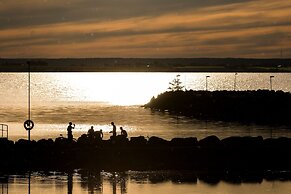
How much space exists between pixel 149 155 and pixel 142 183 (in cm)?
935

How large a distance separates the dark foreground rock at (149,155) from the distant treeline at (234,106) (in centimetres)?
4604

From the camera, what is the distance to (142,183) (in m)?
40.6

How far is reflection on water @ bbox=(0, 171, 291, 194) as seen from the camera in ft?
126

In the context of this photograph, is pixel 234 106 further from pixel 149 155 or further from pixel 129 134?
pixel 149 155

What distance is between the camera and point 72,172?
45031 mm

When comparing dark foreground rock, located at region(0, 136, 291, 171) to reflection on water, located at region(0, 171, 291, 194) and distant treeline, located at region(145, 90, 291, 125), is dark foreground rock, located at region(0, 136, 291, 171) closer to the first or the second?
reflection on water, located at region(0, 171, 291, 194)

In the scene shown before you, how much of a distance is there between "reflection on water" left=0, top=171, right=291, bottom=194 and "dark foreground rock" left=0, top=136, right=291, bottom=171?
286 centimetres

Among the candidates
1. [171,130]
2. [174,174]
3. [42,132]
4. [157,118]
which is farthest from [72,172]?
[157,118]

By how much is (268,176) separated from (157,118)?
66645mm

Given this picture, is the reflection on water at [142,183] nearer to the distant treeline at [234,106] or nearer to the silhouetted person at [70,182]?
the silhouetted person at [70,182]

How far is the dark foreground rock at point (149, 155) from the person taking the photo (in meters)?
47.4

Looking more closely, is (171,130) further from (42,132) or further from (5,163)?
(5,163)

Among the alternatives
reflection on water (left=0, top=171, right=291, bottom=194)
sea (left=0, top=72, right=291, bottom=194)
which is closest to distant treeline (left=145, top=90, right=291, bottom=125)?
sea (left=0, top=72, right=291, bottom=194)

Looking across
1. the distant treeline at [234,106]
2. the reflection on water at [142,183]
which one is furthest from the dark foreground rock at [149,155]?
the distant treeline at [234,106]
